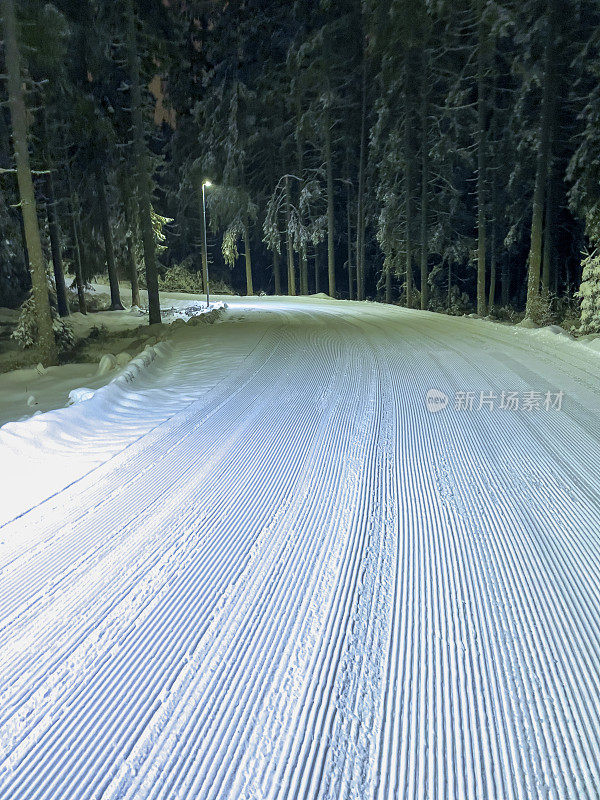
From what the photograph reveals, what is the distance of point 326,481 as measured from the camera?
13.0 ft

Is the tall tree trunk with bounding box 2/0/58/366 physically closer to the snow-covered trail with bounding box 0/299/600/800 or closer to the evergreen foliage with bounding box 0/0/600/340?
the evergreen foliage with bounding box 0/0/600/340

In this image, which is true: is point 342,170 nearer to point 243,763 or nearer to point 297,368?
point 297,368

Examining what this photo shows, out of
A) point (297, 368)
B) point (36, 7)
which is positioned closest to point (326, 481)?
point (297, 368)

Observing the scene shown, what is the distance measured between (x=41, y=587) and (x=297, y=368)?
573cm

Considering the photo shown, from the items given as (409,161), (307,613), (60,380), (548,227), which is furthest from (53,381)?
(409,161)

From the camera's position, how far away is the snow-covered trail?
5.87 ft

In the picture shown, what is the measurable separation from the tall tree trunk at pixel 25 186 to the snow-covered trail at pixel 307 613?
832cm

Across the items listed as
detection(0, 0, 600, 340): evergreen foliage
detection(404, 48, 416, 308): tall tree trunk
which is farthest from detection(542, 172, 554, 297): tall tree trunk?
detection(404, 48, 416, 308): tall tree trunk

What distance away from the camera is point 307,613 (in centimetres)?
252

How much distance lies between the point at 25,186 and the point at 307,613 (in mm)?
12374

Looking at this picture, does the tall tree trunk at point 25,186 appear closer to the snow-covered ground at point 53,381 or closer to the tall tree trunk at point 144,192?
the snow-covered ground at point 53,381

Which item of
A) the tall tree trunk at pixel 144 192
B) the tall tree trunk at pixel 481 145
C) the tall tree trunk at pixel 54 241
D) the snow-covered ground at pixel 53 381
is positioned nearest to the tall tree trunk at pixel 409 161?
the tall tree trunk at pixel 481 145

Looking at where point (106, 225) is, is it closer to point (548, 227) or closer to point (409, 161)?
point (409, 161)

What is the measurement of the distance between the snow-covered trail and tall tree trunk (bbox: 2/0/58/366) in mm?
8320
